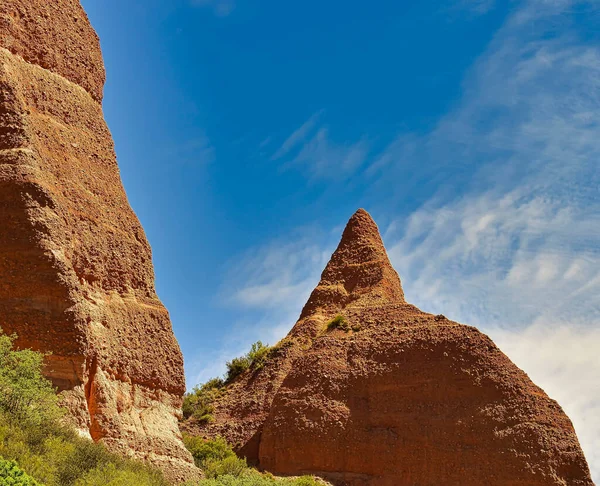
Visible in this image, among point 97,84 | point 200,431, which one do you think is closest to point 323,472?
point 200,431

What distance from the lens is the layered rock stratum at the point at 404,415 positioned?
40.9 m

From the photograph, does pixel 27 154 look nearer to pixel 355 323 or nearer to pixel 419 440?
pixel 419 440

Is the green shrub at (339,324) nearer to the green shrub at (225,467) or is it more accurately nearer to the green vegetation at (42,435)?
the green shrub at (225,467)

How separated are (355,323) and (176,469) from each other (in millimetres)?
27519

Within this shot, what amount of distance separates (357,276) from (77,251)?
35899 mm

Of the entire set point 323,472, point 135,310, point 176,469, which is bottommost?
point 176,469

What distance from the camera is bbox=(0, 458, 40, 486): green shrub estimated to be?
15.8m

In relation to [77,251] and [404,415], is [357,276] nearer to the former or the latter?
[404,415]

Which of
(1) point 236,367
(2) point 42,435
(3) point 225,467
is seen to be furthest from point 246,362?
(2) point 42,435

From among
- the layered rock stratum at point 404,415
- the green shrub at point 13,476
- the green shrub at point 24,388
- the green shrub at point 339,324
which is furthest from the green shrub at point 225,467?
the green shrub at point 13,476

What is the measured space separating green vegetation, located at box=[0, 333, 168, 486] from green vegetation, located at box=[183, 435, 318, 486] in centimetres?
449

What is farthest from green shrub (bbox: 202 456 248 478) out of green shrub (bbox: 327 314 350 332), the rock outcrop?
green shrub (bbox: 327 314 350 332)

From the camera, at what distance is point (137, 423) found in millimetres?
24047

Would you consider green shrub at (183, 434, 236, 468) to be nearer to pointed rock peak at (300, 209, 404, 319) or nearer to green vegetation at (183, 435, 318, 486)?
green vegetation at (183, 435, 318, 486)
